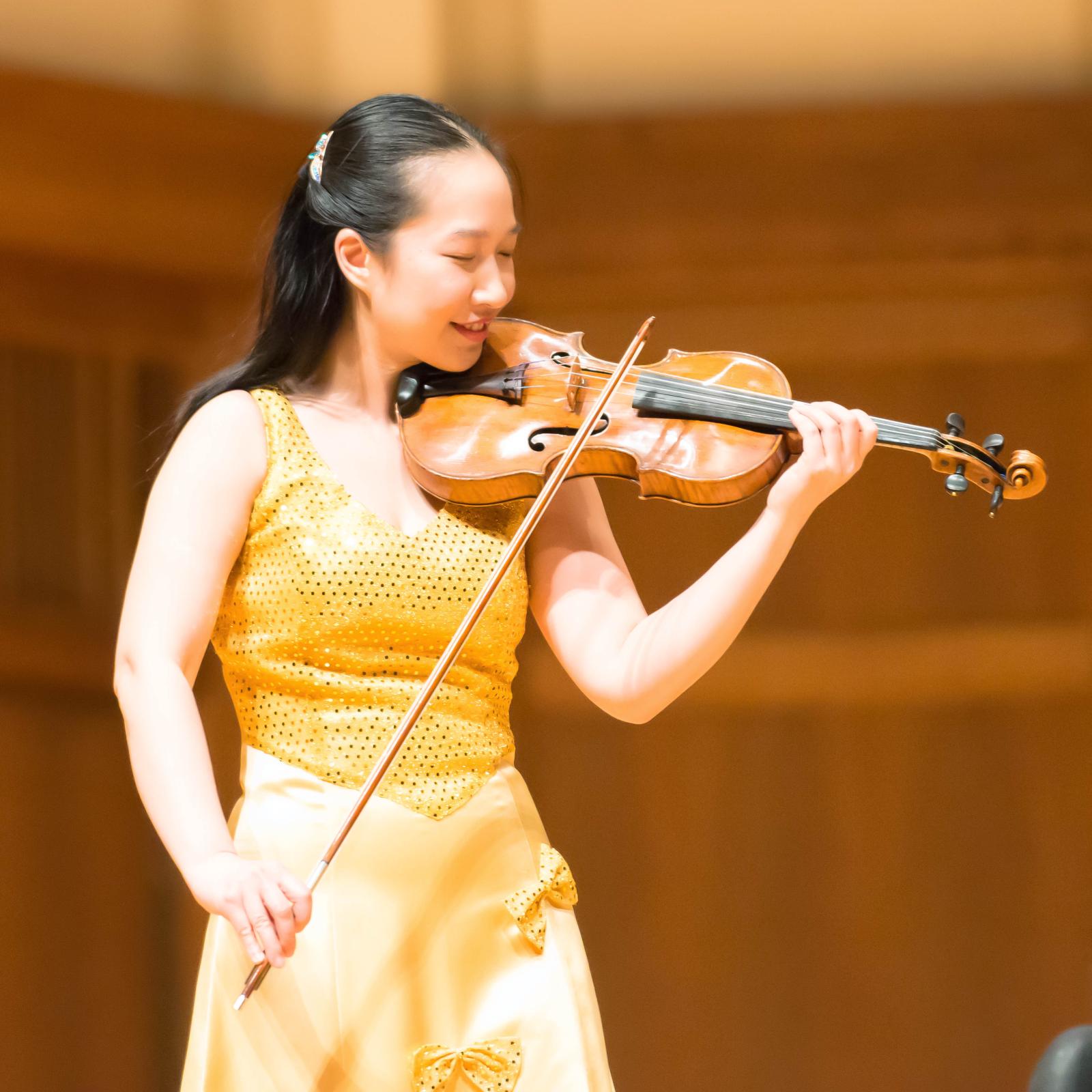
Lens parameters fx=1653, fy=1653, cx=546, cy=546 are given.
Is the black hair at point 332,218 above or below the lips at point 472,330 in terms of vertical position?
above

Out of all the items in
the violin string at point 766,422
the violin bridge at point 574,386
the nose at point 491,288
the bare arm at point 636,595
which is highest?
the nose at point 491,288

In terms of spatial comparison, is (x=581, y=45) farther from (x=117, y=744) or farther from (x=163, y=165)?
(x=117, y=744)

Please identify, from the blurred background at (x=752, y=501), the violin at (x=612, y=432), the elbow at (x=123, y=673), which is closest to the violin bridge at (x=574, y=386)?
the violin at (x=612, y=432)

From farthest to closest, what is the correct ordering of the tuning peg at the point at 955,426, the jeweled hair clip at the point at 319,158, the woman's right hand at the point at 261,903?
1. the jeweled hair clip at the point at 319,158
2. the tuning peg at the point at 955,426
3. the woman's right hand at the point at 261,903

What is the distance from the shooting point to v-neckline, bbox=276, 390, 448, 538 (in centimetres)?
115

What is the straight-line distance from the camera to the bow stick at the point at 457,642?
3.09ft

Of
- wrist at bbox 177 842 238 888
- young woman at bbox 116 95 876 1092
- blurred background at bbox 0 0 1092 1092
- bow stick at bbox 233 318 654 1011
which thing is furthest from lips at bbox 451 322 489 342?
blurred background at bbox 0 0 1092 1092

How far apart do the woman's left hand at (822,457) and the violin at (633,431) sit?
3 cm

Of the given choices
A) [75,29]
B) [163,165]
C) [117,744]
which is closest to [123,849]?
[117,744]

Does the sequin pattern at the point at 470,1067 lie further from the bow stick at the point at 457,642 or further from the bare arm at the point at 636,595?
the bare arm at the point at 636,595

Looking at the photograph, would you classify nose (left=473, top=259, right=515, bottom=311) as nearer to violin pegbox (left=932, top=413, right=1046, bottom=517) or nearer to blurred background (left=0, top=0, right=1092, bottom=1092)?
violin pegbox (left=932, top=413, right=1046, bottom=517)

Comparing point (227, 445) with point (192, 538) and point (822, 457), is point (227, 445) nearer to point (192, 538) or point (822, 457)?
point (192, 538)

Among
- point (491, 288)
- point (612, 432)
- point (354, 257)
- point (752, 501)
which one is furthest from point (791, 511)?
point (752, 501)

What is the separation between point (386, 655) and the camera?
3.65 feet
